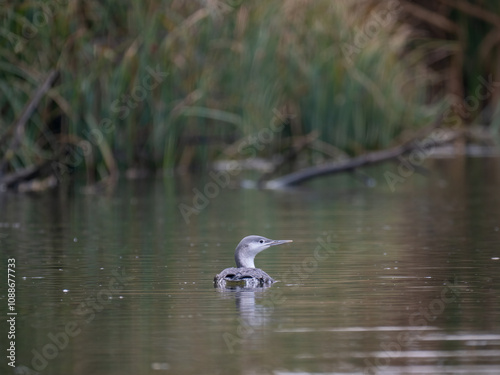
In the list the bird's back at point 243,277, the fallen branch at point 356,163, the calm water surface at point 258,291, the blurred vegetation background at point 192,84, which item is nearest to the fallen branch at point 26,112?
the blurred vegetation background at point 192,84

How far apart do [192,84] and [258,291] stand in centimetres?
1022

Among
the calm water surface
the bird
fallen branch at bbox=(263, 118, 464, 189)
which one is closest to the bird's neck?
the bird

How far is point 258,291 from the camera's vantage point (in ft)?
25.9

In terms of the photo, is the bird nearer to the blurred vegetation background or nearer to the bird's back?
the bird's back

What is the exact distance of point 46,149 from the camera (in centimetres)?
1670

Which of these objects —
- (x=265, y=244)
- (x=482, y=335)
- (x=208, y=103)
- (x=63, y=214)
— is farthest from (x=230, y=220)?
(x=482, y=335)

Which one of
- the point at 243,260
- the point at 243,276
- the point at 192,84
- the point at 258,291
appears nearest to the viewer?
the point at 258,291

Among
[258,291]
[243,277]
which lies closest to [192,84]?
[243,277]

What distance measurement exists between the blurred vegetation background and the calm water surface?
64.8 inches

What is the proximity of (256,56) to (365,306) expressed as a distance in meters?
11.8

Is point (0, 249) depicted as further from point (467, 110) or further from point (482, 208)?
point (467, 110)

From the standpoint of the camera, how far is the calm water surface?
19.0 ft

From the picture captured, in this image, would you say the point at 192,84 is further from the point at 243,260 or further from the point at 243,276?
the point at 243,276

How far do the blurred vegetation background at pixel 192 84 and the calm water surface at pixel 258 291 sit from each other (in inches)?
64.8
